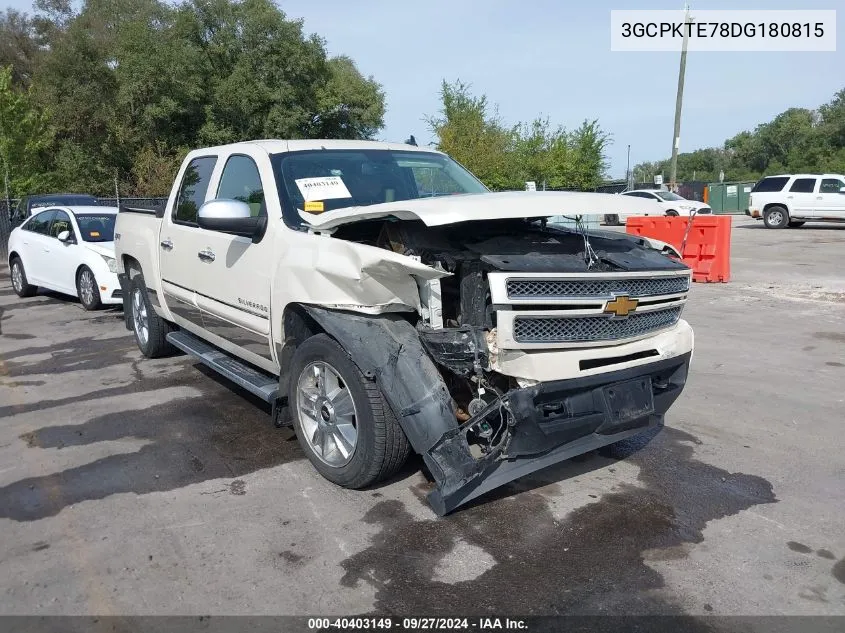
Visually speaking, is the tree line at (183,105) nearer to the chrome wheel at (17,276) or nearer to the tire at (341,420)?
the chrome wheel at (17,276)

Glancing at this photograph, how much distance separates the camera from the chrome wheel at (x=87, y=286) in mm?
10398

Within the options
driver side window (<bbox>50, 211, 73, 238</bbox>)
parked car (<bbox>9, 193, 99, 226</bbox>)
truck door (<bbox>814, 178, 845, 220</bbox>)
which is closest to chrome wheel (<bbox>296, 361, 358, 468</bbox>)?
driver side window (<bbox>50, 211, 73, 238</bbox>)

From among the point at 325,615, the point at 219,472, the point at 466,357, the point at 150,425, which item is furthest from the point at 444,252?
the point at 150,425

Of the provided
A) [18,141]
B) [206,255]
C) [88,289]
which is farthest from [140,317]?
[18,141]

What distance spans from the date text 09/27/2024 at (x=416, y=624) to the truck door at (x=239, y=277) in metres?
2.14

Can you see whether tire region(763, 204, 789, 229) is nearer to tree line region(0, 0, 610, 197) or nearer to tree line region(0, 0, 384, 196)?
tree line region(0, 0, 610, 197)

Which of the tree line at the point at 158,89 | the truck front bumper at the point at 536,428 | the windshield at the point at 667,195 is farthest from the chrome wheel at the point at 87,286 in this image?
the windshield at the point at 667,195

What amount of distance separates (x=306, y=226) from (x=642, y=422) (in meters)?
2.28

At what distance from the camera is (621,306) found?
3.75 meters

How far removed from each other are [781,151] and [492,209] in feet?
282

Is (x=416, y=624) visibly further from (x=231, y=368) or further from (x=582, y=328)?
(x=231, y=368)

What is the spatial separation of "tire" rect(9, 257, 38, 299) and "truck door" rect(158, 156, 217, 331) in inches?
293

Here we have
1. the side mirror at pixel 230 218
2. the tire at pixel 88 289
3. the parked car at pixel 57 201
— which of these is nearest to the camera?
the side mirror at pixel 230 218

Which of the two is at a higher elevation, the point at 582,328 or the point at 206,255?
the point at 206,255
